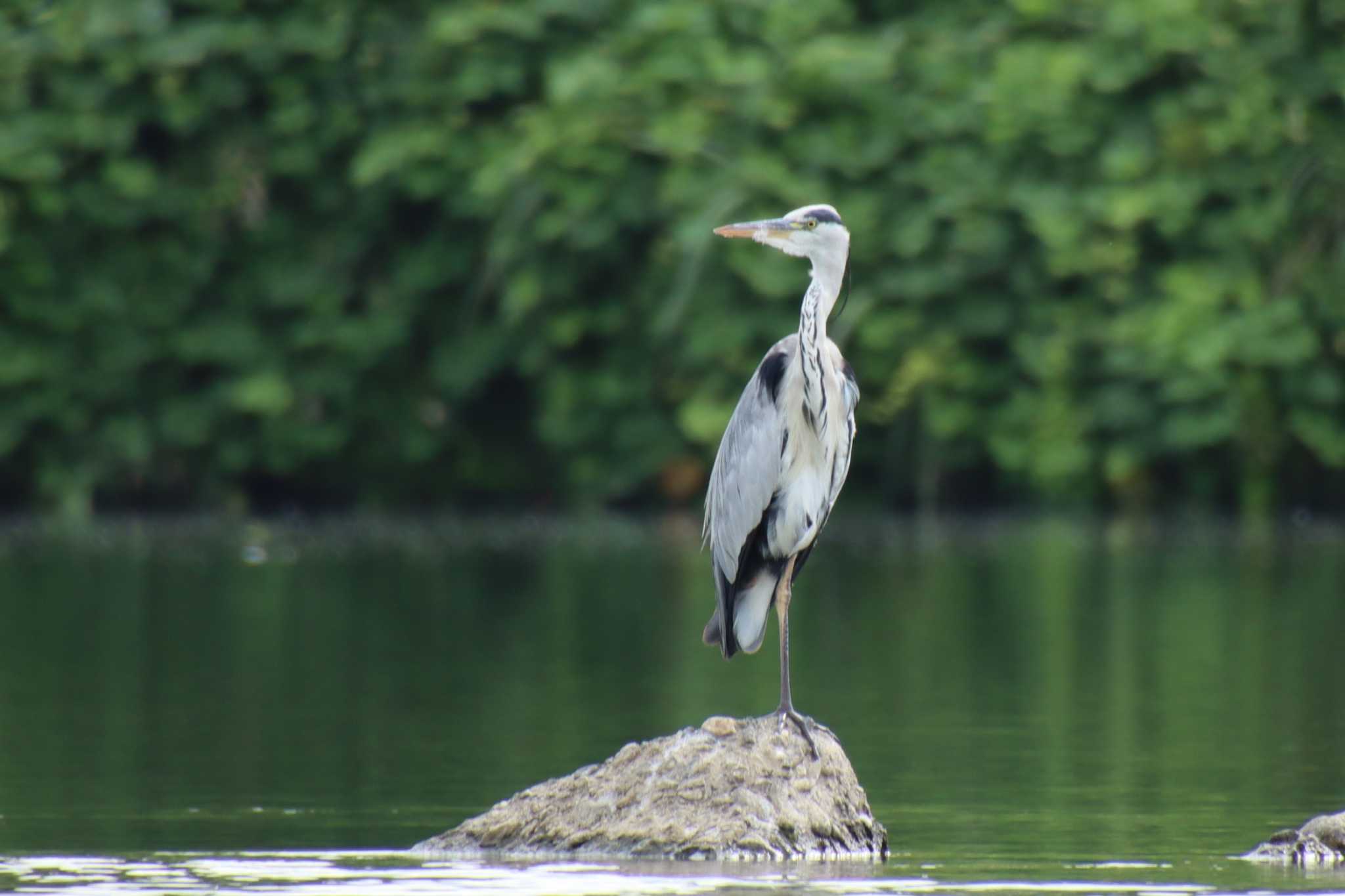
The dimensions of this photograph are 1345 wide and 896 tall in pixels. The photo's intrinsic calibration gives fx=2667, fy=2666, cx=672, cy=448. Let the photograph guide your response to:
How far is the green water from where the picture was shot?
8.44m

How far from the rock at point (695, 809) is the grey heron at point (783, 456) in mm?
782

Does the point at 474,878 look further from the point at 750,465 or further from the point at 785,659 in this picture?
the point at 750,465

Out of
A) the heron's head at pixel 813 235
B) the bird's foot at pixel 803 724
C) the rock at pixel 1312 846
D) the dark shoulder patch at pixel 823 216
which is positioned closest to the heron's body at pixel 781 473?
the heron's head at pixel 813 235

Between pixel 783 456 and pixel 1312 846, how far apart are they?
90.4 inches

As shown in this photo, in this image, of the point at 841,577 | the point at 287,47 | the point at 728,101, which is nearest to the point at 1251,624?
the point at 841,577

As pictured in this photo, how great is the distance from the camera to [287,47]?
95.7ft

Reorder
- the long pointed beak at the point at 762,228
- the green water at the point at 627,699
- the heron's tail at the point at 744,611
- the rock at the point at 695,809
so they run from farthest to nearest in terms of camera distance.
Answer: the heron's tail at the point at 744,611
the long pointed beak at the point at 762,228
the green water at the point at 627,699
the rock at the point at 695,809

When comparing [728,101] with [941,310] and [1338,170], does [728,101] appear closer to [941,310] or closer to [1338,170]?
[941,310]

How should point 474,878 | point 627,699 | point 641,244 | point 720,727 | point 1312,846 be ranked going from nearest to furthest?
point 474,878, point 1312,846, point 720,727, point 627,699, point 641,244

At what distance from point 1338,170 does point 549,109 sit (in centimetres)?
804

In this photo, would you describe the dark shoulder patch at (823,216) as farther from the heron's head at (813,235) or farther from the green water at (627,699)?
the green water at (627,699)

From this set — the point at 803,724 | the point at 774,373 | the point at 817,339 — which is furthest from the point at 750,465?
the point at 803,724

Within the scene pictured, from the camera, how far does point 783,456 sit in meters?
9.27

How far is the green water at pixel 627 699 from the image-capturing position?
8.44 m
